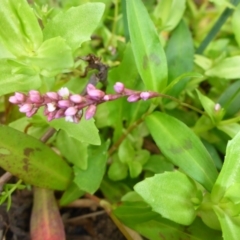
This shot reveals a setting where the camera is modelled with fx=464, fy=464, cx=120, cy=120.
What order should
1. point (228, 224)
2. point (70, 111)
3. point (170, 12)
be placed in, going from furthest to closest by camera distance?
point (170, 12) < point (228, 224) < point (70, 111)

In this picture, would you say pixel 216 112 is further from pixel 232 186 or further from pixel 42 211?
pixel 42 211

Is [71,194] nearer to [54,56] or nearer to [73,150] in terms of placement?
[73,150]

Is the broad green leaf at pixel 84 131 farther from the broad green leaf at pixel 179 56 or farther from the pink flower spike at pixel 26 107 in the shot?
the broad green leaf at pixel 179 56

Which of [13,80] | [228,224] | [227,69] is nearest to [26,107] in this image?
[13,80]

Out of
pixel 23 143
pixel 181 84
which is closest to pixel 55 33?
pixel 23 143

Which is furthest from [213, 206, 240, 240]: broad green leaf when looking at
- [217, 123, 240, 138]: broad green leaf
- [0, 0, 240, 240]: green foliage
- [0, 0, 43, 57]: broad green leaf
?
[0, 0, 43, 57]: broad green leaf

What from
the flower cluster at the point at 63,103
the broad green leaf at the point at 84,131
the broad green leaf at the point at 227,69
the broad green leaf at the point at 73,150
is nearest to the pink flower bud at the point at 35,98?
the flower cluster at the point at 63,103
